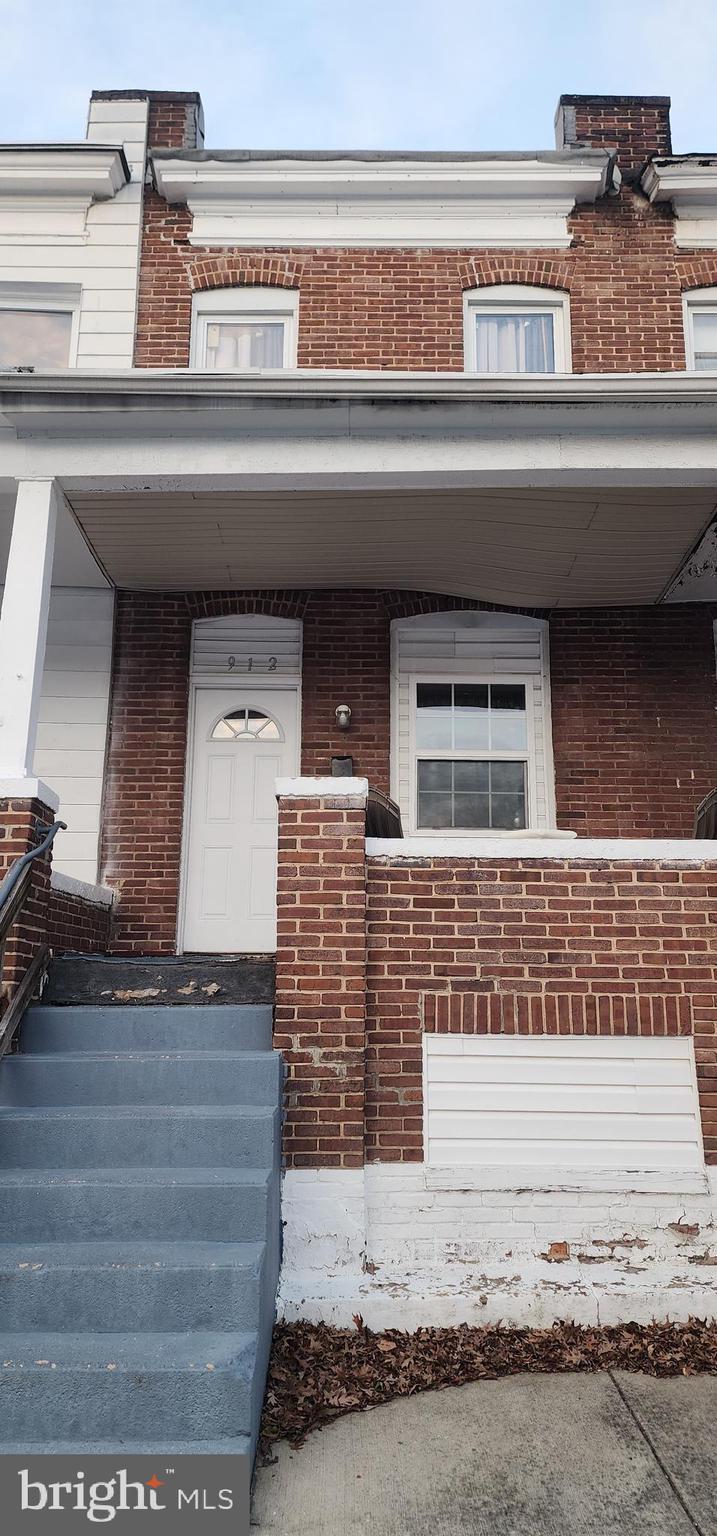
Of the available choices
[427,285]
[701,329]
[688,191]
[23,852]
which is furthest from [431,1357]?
[688,191]

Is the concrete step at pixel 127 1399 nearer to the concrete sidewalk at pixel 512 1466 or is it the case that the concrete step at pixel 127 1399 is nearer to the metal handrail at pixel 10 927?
the concrete sidewalk at pixel 512 1466

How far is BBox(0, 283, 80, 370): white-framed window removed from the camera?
761 cm

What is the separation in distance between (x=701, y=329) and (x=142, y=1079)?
706 cm

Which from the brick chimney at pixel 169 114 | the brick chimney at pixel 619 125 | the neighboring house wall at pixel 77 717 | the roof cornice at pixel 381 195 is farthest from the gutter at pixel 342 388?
the brick chimney at pixel 619 125

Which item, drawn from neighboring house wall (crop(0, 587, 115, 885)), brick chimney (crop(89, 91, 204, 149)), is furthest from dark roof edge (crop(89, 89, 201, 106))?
neighboring house wall (crop(0, 587, 115, 885))

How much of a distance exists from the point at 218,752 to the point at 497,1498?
16.0 ft

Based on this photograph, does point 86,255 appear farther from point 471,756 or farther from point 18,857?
point 18,857

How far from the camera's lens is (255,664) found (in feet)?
23.1

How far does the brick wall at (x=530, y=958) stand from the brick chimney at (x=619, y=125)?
6969mm

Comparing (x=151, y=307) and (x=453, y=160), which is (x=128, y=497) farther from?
(x=453, y=160)

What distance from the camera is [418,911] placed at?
14.9 feet

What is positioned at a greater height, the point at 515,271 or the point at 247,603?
the point at 515,271

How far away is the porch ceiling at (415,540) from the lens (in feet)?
18.2

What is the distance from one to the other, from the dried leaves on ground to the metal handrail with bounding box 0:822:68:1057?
5.62 ft
